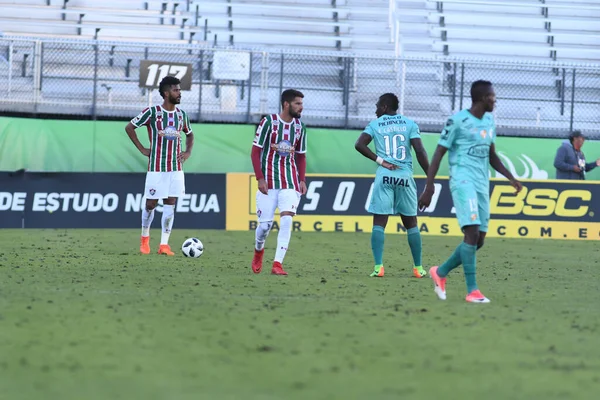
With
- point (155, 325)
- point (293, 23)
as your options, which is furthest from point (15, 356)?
point (293, 23)

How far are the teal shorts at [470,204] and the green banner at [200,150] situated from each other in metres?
12.1

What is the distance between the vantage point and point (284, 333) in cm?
701

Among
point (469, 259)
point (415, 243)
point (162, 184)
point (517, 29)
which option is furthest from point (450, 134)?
point (517, 29)

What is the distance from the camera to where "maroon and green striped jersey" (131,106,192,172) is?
14.2m

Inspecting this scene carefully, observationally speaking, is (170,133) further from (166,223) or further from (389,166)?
(389,166)

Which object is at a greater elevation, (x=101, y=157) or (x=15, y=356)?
(x=101, y=157)

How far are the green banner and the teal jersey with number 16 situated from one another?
31.2 feet

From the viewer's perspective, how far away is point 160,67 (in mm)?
21047

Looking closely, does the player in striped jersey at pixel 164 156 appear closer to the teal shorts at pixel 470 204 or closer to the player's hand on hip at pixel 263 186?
the player's hand on hip at pixel 263 186

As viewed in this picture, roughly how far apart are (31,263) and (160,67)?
9.36m

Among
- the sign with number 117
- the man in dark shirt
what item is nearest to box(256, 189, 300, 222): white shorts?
the sign with number 117

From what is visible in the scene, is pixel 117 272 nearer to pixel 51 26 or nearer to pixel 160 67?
pixel 160 67

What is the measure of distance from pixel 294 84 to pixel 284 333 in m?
15.4

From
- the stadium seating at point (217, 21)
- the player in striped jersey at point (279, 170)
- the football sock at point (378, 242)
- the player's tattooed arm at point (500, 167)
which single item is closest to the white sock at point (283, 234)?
the player in striped jersey at point (279, 170)
